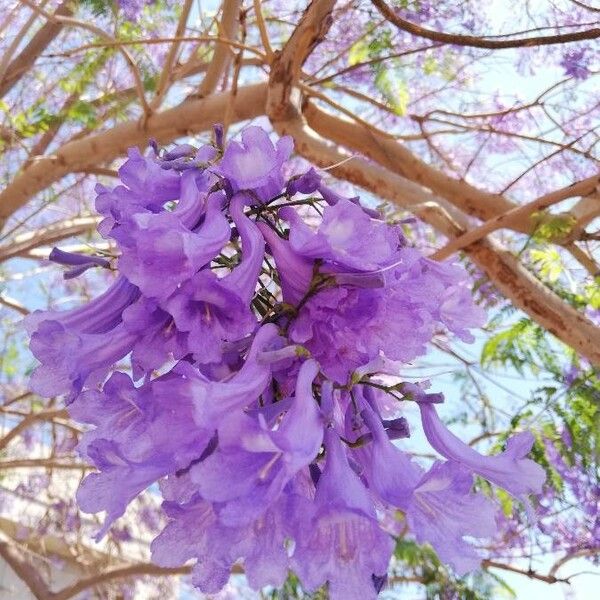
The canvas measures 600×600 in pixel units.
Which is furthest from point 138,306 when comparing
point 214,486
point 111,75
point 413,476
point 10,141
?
point 111,75

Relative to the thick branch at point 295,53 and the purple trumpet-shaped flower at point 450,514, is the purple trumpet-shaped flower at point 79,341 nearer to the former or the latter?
the purple trumpet-shaped flower at point 450,514

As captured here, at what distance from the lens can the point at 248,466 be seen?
26.6 inches

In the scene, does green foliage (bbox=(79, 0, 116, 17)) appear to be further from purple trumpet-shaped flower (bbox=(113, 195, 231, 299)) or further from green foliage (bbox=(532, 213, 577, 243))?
purple trumpet-shaped flower (bbox=(113, 195, 231, 299))

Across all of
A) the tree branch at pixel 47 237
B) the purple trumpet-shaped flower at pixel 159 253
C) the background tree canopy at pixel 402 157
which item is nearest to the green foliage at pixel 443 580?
the background tree canopy at pixel 402 157

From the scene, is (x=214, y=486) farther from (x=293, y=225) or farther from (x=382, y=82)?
(x=382, y=82)

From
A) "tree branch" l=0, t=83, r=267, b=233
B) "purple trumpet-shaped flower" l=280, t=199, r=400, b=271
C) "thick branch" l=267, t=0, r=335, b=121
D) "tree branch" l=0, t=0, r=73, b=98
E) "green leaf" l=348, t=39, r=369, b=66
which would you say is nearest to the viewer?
"purple trumpet-shaped flower" l=280, t=199, r=400, b=271

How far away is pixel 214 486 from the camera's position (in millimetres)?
662

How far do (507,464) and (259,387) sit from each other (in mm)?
300

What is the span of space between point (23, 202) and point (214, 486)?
14.1ft

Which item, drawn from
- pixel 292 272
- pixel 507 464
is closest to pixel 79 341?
pixel 292 272

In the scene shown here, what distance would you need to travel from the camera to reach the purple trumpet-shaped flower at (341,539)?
2.33 feet

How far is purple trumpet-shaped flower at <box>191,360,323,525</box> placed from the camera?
65 centimetres

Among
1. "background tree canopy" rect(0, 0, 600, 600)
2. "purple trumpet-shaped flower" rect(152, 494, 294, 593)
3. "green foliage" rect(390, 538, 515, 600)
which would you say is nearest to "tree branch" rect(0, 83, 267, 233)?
"background tree canopy" rect(0, 0, 600, 600)

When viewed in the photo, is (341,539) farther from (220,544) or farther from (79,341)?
(79,341)
